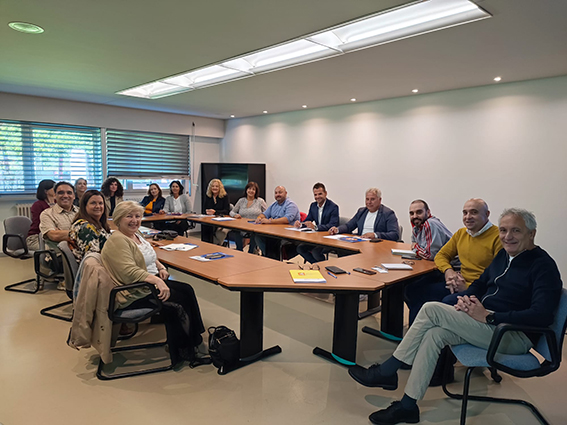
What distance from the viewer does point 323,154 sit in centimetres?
717

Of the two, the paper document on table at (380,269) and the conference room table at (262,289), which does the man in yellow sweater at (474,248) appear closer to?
the paper document on table at (380,269)

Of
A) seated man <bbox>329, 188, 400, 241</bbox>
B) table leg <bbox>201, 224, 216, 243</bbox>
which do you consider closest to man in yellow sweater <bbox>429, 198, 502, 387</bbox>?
seated man <bbox>329, 188, 400, 241</bbox>

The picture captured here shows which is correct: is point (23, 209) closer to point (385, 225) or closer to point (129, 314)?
point (129, 314)

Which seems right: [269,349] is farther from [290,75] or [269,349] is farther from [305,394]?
[290,75]

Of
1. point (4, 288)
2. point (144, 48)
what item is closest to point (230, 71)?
point (144, 48)

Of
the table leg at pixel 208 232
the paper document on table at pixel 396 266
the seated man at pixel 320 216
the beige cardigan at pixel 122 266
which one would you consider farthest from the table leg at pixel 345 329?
the table leg at pixel 208 232

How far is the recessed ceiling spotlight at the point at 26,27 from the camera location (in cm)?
307

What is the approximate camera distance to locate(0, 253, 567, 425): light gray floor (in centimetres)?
221

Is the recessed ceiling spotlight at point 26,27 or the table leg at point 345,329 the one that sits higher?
the recessed ceiling spotlight at point 26,27

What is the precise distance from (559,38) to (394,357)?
309 centimetres

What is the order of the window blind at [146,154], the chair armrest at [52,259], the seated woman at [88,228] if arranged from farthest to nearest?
1. the window blind at [146,154]
2. the chair armrest at [52,259]
3. the seated woman at [88,228]

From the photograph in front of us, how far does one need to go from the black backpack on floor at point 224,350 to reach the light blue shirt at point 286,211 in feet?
9.71

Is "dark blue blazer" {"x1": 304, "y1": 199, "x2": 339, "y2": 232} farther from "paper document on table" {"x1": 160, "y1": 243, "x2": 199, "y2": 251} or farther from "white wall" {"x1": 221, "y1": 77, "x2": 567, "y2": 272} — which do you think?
"paper document on table" {"x1": 160, "y1": 243, "x2": 199, "y2": 251}

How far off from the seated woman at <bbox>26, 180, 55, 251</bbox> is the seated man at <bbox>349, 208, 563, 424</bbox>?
14.2ft
